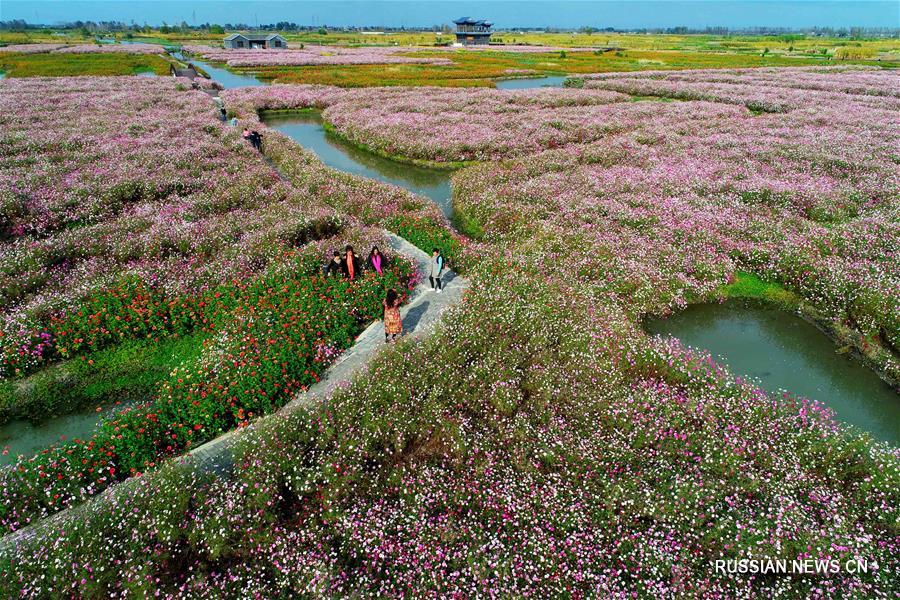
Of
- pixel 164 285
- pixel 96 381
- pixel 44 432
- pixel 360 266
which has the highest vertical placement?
pixel 360 266

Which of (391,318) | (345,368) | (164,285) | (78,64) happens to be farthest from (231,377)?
(78,64)

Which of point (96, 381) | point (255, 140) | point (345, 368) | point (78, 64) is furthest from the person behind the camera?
point (78, 64)

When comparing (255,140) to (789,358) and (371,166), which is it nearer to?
(371,166)

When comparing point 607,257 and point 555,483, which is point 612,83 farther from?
point 555,483

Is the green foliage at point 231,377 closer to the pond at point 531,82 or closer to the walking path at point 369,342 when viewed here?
the walking path at point 369,342

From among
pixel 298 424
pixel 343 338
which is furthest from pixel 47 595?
pixel 343 338

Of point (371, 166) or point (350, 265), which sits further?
point (371, 166)

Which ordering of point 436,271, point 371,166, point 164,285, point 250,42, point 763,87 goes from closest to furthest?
point 164,285 < point 436,271 < point 371,166 < point 763,87 < point 250,42
